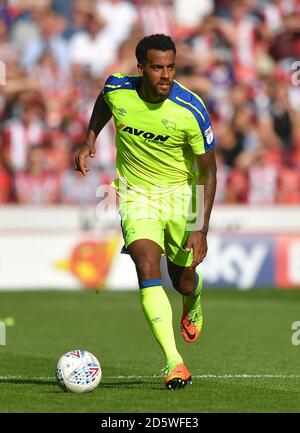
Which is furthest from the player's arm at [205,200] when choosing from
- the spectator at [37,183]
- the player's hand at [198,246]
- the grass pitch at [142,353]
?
the spectator at [37,183]

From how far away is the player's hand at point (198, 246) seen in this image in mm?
8375

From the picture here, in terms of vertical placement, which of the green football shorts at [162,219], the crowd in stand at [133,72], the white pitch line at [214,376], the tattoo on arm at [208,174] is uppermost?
the crowd in stand at [133,72]

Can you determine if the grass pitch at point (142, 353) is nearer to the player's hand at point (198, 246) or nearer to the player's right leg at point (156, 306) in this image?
the player's right leg at point (156, 306)

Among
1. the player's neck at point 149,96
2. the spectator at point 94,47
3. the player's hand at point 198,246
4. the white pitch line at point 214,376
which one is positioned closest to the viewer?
the player's hand at point 198,246

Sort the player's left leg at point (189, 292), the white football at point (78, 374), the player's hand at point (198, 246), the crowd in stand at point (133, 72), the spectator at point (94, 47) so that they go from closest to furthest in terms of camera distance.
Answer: the white football at point (78, 374) < the player's hand at point (198, 246) < the player's left leg at point (189, 292) < the crowd in stand at point (133, 72) < the spectator at point (94, 47)

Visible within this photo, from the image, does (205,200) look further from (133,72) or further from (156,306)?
(133,72)

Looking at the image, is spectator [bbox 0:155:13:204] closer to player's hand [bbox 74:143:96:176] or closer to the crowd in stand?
the crowd in stand

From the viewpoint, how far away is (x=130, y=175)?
28.8 ft

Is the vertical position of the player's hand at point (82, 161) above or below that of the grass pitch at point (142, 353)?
above
